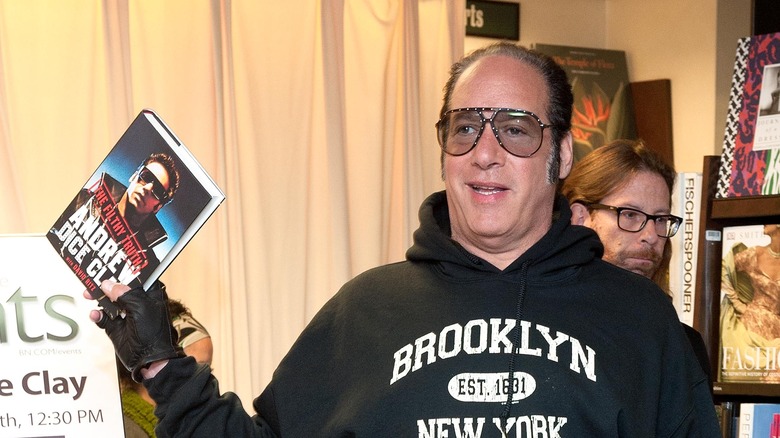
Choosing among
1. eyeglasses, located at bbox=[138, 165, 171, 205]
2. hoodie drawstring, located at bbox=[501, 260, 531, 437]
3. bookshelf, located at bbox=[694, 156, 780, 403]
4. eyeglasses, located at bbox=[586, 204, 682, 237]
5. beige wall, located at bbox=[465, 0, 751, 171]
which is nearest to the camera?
hoodie drawstring, located at bbox=[501, 260, 531, 437]

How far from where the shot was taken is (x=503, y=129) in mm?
1641

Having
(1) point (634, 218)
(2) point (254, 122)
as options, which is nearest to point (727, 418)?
(1) point (634, 218)

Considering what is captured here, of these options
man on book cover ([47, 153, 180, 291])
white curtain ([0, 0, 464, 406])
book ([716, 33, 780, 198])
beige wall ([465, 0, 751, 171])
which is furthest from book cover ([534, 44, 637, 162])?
man on book cover ([47, 153, 180, 291])

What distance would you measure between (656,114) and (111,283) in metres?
3.85

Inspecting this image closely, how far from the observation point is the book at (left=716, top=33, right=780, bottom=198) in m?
3.14

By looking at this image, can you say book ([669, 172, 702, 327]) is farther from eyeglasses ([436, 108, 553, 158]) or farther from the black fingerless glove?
the black fingerless glove

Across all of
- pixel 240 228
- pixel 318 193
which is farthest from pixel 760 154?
pixel 240 228

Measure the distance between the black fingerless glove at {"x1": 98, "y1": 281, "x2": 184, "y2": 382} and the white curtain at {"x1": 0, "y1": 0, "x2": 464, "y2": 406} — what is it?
1508mm

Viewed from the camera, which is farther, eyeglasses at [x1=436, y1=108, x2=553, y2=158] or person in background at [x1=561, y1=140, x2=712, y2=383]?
person in background at [x1=561, y1=140, x2=712, y2=383]

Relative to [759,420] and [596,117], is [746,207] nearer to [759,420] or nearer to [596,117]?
[759,420]

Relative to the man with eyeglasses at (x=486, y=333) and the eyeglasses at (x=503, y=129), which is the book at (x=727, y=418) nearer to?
the man with eyeglasses at (x=486, y=333)

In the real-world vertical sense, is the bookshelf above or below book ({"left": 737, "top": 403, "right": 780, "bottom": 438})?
above

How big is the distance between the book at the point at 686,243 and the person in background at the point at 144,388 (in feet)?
5.08

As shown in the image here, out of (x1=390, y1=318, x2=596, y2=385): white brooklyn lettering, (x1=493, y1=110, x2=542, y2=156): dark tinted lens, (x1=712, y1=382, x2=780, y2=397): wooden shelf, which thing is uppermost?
(x1=493, y1=110, x2=542, y2=156): dark tinted lens
